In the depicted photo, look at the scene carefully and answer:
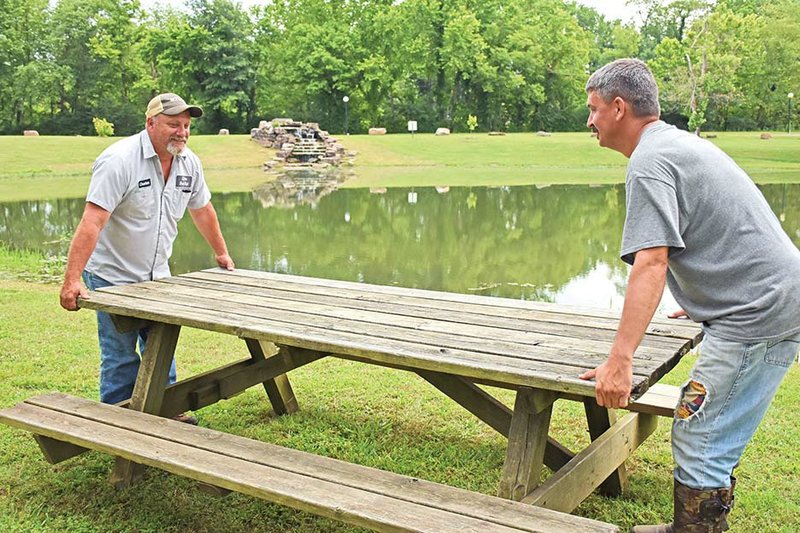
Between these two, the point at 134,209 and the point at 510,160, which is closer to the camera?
the point at 134,209

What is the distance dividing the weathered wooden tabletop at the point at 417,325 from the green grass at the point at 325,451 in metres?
0.88

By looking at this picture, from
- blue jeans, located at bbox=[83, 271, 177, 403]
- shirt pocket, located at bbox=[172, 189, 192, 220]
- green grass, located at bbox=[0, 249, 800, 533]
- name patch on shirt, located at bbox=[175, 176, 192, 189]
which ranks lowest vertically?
green grass, located at bbox=[0, 249, 800, 533]

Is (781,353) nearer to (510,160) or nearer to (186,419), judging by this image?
(186,419)

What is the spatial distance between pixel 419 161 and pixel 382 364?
35408 millimetres

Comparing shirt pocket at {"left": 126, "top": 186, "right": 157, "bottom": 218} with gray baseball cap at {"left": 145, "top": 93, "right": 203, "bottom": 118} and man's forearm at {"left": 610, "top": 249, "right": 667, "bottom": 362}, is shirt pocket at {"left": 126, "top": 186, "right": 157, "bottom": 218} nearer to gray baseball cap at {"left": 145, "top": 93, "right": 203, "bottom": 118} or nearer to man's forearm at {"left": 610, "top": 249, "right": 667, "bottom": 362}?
gray baseball cap at {"left": 145, "top": 93, "right": 203, "bottom": 118}

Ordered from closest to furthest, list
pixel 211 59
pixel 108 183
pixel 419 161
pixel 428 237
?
pixel 108 183
pixel 428 237
pixel 419 161
pixel 211 59

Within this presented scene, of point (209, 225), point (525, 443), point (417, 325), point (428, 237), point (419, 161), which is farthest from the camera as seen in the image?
point (419, 161)

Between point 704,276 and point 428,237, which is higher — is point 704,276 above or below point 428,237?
above

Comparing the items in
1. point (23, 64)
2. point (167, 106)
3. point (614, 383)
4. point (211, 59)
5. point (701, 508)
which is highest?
point (211, 59)

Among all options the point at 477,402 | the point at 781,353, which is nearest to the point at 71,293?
the point at 477,402

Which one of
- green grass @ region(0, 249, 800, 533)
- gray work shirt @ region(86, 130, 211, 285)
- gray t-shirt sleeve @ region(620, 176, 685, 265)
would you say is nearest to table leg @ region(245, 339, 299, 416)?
green grass @ region(0, 249, 800, 533)

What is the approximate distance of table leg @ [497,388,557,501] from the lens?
2.67 metres

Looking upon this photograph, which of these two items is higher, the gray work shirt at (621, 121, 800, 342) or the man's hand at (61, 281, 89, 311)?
the gray work shirt at (621, 121, 800, 342)

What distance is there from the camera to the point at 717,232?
247cm
